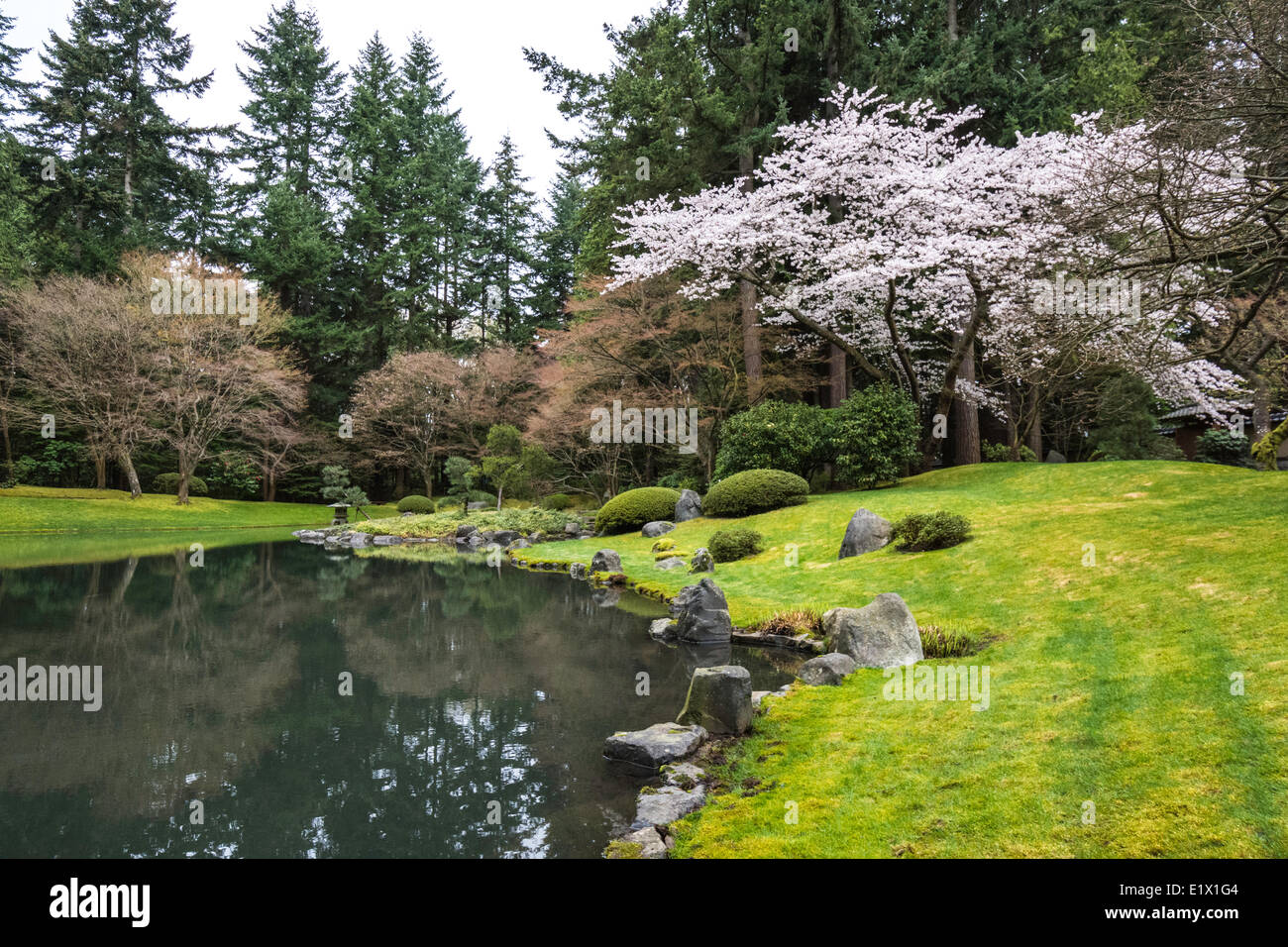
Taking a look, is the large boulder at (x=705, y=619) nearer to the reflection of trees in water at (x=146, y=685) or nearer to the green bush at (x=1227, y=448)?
the reflection of trees in water at (x=146, y=685)

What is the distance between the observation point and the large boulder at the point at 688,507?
1811 centimetres

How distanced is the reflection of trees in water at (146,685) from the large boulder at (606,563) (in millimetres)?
5938

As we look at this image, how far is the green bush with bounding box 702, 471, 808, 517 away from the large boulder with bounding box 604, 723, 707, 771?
36.4ft

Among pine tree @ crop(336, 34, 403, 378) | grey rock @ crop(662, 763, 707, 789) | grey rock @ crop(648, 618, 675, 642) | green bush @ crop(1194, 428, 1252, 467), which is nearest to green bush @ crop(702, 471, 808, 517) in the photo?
grey rock @ crop(648, 618, 675, 642)

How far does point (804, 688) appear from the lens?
22.2 feet

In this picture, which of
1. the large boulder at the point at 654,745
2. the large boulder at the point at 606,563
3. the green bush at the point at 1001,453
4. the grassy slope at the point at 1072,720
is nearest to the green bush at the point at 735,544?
the large boulder at the point at 606,563

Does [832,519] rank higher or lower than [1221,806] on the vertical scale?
higher

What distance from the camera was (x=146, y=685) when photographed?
7250 mm

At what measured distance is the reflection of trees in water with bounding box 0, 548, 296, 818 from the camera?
5.04m

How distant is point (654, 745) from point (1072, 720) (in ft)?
9.69

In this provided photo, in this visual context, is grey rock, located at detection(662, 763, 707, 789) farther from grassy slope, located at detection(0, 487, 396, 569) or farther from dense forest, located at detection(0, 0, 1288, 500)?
grassy slope, located at detection(0, 487, 396, 569)

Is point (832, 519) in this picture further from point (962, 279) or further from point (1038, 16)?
point (1038, 16)
